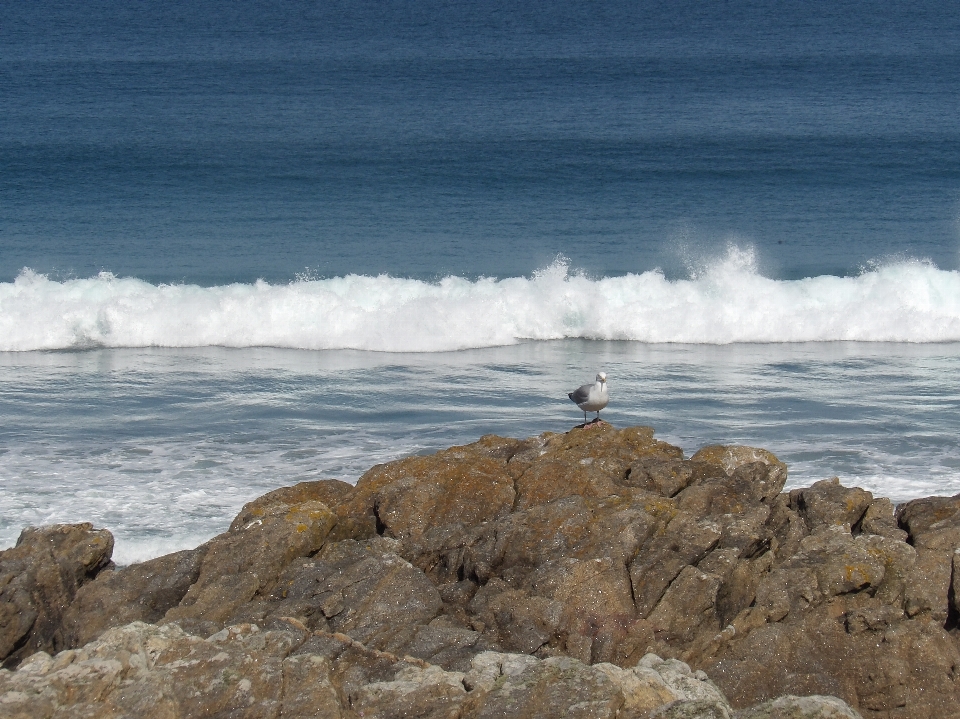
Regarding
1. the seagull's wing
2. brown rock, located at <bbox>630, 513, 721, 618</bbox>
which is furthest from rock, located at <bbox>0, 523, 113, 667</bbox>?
the seagull's wing

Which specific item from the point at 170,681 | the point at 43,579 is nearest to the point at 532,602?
the point at 170,681

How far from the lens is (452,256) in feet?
89.2

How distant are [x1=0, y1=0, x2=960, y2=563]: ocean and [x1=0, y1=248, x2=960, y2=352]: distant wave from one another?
83mm

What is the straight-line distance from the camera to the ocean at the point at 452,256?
578 inches

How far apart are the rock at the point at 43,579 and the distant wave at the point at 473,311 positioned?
12481 millimetres

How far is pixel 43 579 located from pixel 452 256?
1951cm

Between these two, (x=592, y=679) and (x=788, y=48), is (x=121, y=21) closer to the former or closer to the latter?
(x=788, y=48)

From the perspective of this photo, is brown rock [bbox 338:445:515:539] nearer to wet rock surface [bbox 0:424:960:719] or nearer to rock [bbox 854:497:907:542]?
wet rock surface [bbox 0:424:960:719]

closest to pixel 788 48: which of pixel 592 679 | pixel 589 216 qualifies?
pixel 589 216

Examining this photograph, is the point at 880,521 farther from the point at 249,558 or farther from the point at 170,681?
the point at 170,681

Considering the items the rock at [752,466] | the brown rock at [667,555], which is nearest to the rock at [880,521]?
the rock at [752,466]

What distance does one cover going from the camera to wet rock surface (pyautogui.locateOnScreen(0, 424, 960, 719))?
600 cm

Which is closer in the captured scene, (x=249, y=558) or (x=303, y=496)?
(x=249, y=558)

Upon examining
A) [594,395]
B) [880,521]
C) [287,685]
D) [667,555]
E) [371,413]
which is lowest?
[287,685]
